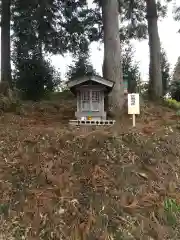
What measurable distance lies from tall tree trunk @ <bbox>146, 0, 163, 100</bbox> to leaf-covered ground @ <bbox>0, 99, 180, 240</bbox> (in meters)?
4.79

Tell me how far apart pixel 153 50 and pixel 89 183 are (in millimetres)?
8578

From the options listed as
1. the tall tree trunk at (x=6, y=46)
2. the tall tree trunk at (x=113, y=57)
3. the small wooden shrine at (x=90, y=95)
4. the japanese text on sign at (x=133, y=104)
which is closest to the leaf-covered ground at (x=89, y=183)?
the japanese text on sign at (x=133, y=104)

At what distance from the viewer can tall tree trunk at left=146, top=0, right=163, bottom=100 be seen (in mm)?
12977

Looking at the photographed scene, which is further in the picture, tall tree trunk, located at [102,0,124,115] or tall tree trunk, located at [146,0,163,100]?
tall tree trunk, located at [146,0,163,100]

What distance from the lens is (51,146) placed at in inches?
275

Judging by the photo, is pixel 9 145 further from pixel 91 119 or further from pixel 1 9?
pixel 1 9

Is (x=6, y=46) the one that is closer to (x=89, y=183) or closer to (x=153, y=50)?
(x=153, y=50)

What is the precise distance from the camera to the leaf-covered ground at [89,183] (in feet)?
16.9

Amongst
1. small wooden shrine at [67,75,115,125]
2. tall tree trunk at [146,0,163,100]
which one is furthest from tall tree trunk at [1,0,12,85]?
tall tree trunk at [146,0,163,100]

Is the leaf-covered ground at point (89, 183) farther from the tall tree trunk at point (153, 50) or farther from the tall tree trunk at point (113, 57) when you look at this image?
the tall tree trunk at point (153, 50)

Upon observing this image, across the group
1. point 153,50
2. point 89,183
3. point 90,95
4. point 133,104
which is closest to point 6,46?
point 90,95

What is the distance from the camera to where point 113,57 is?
10.2 metres

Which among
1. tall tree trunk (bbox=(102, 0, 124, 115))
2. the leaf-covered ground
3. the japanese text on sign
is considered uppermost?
tall tree trunk (bbox=(102, 0, 124, 115))

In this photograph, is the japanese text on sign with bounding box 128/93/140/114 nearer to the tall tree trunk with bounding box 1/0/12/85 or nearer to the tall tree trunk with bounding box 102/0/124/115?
the tall tree trunk with bounding box 102/0/124/115
